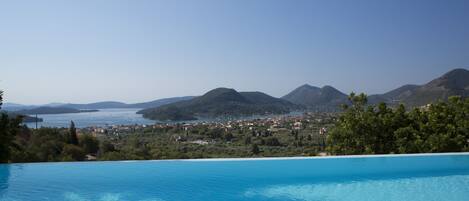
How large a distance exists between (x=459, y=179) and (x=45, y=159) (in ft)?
33.1

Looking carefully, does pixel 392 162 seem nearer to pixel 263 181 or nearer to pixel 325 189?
pixel 325 189

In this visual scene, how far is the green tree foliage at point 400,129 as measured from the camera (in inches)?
369

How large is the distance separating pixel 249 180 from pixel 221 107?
86.3 meters

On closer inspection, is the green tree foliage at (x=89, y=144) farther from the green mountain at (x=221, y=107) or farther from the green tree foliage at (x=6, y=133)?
the green mountain at (x=221, y=107)

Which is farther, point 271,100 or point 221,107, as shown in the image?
point 271,100

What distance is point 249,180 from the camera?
7176mm

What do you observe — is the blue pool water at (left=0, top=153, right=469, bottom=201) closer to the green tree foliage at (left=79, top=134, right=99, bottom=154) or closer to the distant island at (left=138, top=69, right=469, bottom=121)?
the green tree foliage at (left=79, top=134, right=99, bottom=154)

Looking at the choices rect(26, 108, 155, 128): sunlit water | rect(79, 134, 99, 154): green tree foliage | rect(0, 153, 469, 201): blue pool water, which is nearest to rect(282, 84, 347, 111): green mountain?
rect(26, 108, 155, 128): sunlit water

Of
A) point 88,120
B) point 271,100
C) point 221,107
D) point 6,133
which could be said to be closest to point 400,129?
point 6,133

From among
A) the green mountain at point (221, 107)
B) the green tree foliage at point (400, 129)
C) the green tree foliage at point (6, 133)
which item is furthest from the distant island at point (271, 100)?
the green tree foliage at point (6, 133)

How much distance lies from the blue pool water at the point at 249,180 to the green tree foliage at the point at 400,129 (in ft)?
3.77

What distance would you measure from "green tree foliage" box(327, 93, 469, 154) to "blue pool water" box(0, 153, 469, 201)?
3.77 feet

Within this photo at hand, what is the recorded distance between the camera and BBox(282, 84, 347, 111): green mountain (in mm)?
104575

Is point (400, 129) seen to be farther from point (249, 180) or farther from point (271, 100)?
point (271, 100)
